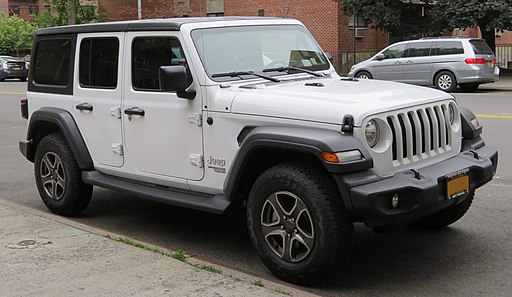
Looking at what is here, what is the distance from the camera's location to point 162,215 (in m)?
6.89

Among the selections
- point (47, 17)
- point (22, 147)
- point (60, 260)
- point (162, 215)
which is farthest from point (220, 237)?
point (47, 17)

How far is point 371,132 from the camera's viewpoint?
14.5ft

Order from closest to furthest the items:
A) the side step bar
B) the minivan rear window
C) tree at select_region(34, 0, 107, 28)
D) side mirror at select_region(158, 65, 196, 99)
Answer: side mirror at select_region(158, 65, 196, 99)
the side step bar
the minivan rear window
tree at select_region(34, 0, 107, 28)

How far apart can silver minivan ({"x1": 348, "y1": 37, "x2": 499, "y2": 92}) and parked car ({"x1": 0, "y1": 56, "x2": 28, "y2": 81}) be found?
76.4ft

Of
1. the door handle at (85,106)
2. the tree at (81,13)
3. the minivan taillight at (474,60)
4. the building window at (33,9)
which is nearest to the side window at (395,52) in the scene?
the minivan taillight at (474,60)

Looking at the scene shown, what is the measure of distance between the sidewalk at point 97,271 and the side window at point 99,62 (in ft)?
4.76

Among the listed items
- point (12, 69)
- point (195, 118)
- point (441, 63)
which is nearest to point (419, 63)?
point (441, 63)

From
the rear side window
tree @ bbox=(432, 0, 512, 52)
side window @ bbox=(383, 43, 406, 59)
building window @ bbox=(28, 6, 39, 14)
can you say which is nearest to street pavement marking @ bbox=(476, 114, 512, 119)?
the rear side window

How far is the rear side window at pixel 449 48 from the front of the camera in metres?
20.9

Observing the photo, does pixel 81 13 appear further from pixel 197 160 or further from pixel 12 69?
pixel 197 160

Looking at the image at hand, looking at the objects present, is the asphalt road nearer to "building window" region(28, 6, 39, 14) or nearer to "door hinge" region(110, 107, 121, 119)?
"door hinge" region(110, 107, 121, 119)

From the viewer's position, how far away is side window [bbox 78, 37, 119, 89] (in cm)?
613

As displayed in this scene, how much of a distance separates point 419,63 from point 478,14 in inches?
222

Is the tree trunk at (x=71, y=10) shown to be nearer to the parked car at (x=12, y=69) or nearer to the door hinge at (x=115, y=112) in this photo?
the parked car at (x=12, y=69)
